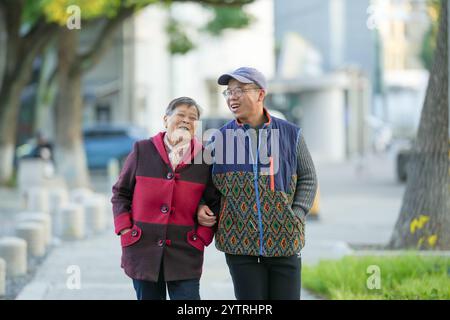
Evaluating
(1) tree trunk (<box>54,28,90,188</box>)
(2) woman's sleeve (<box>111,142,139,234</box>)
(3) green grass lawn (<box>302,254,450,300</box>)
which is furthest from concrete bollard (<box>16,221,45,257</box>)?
(1) tree trunk (<box>54,28,90,188</box>)

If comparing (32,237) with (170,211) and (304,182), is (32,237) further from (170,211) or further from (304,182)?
(304,182)

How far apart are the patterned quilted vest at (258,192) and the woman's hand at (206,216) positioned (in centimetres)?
7

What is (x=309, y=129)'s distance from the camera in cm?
4509

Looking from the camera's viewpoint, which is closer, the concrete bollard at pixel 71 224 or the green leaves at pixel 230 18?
the concrete bollard at pixel 71 224

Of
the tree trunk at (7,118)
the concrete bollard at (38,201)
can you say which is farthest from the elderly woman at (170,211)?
the tree trunk at (7,118)

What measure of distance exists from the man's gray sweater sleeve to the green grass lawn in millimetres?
→ 2719

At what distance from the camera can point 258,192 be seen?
495 cm

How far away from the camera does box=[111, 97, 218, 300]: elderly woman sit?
5.18m

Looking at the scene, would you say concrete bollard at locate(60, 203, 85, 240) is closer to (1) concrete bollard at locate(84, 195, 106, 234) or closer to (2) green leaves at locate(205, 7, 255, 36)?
(1) concrete bollard at locate(84, 195, 106, 234)

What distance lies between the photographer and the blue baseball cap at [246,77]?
5000mm

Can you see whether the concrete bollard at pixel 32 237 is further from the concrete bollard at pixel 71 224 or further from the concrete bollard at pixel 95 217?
the concrete bollard at pixel 95 217

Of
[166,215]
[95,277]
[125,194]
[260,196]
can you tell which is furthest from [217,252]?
[260,196]
